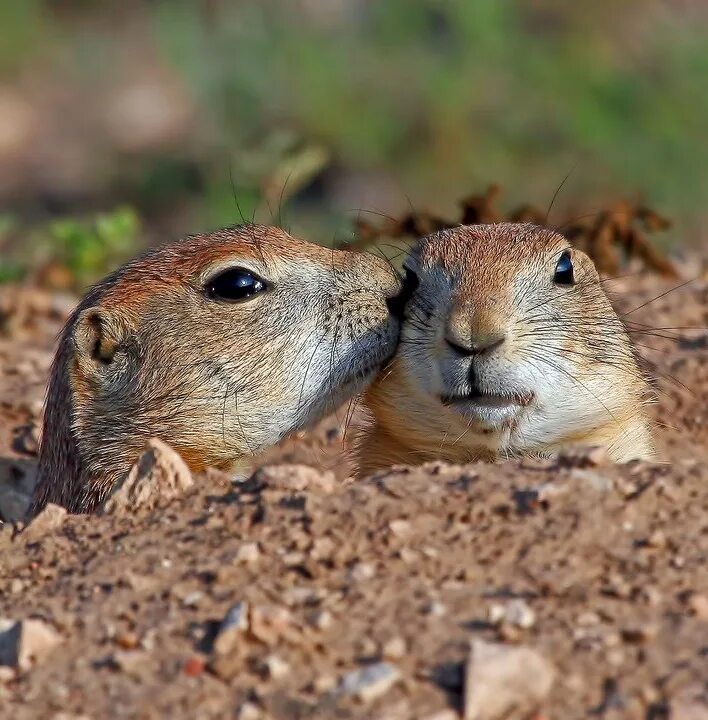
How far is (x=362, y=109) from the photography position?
43.1ft

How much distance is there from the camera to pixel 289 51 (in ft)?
44.8

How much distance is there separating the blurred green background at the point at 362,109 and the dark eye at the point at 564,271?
478cm

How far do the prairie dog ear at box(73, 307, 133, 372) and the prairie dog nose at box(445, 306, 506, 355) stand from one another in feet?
4.23

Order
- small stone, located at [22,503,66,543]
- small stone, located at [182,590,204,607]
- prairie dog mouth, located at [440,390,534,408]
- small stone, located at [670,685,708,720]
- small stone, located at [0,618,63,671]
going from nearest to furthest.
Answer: small stone, located at [670,685,708,720] < small stone, located at [0,618,63,671] < small stone, located at [182,590,204,607] < small stone, located at [22,503,66,543] < prairie dog mouth, located at [440,390,534,408]

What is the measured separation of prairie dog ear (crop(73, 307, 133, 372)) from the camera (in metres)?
5.23

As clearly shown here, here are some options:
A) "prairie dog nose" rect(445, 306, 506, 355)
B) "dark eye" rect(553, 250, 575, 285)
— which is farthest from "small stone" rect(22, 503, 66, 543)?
"dark eye" rect(553, 250, 575, 285)

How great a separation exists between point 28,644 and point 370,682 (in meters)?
0.84

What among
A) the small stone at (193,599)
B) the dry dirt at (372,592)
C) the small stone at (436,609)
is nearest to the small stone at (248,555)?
the dry dirt at (372,592)

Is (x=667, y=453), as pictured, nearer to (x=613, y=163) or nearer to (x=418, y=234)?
(x=418, y=234)

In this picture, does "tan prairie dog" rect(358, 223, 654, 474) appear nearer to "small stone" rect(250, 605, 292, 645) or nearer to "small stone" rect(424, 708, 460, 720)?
"small stone" rect(250, 605, 292, 645)

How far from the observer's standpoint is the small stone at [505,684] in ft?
9.69

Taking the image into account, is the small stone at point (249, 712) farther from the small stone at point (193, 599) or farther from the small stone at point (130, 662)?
the small stone at point (193, 599)

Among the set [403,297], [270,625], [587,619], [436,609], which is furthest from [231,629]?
[403,297]

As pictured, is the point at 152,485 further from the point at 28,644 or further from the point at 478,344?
the point at 478,344
